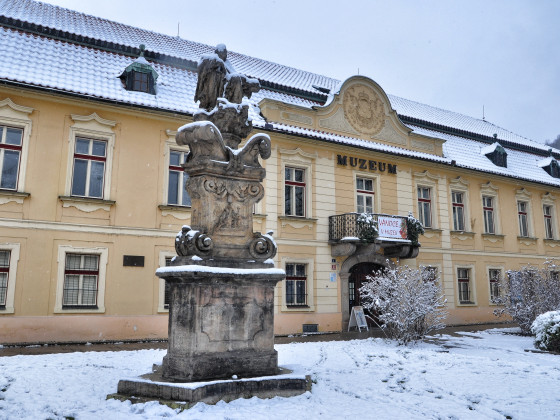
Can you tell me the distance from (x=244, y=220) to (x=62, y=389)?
3.21m

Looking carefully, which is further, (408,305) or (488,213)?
(488,213)

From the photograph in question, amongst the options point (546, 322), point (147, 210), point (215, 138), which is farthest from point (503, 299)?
point (215, 138)

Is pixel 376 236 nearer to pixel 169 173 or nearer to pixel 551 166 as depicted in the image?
pixel 169 173

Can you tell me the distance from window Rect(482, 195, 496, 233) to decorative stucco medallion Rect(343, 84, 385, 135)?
6798 millimetres

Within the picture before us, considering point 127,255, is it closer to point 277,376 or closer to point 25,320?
point 25,320

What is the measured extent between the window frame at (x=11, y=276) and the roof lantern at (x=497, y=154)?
2058 centimetres

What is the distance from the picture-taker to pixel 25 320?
11789 millimetres

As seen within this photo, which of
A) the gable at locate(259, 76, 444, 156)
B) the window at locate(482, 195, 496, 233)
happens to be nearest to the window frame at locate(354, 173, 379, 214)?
the gable at locate(259, 76, 444, 156)

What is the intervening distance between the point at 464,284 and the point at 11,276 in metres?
17.1

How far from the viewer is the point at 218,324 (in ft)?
18.8

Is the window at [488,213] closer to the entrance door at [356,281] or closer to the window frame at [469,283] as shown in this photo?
the window frame at [469,283]

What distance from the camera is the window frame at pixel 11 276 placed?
11695 mm

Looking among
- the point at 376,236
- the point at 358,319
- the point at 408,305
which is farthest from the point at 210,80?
the point at 358,319

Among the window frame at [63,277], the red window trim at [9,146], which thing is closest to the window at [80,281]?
Result: the window frame at [63,277]
